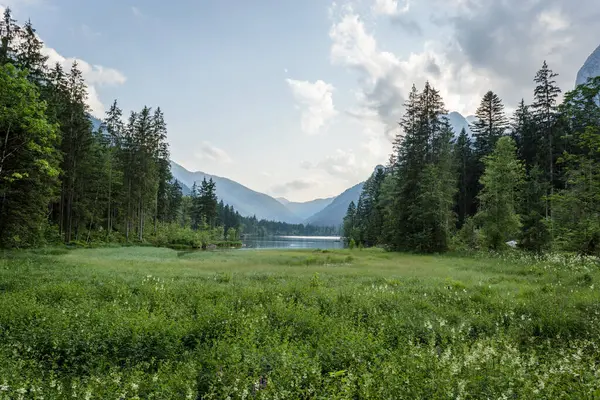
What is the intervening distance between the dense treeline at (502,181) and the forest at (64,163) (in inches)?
1193

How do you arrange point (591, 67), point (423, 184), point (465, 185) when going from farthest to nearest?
point (591, 67) < point (465, 185) < point (423, 184)

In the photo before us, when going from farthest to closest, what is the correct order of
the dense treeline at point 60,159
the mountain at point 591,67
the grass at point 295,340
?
1. the mountain at point 591,67
2. the dense treeline at point 60,159
3. the grass at point 295,340

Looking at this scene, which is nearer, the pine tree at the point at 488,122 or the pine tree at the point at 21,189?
the pine tree at the point at 21,189

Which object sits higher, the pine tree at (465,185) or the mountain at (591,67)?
the mountain at (591,67)

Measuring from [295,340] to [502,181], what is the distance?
→ 33.7 meters

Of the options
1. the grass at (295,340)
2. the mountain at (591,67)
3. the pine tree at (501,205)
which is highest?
the mountain at (591,67)

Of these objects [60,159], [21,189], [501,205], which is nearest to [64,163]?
[60,159]

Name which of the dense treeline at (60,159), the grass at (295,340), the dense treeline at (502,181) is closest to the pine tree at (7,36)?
the dense treeline at (60,159)

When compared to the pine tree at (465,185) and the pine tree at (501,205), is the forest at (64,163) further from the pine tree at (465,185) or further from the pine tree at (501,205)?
the pine tree at (465,185)

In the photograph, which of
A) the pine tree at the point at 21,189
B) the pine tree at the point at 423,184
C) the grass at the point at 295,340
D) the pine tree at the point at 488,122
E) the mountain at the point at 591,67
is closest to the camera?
the grass at the point at 295,340

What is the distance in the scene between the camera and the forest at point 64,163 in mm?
19141

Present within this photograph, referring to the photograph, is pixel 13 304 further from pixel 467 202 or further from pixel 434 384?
pixel 467 202

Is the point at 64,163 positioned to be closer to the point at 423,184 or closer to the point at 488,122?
the point at 423,184

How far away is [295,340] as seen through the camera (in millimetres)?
8133
